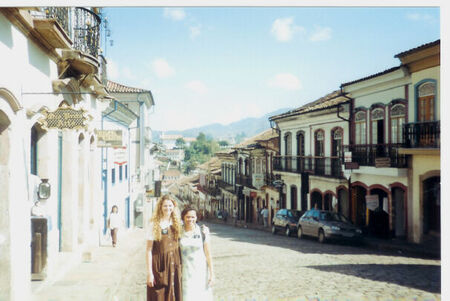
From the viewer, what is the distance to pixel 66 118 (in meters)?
6.35

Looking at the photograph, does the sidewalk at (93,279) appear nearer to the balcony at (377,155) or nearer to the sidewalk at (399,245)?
the sidewalk at (399,245)

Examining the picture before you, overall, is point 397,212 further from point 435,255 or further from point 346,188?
point 435,255

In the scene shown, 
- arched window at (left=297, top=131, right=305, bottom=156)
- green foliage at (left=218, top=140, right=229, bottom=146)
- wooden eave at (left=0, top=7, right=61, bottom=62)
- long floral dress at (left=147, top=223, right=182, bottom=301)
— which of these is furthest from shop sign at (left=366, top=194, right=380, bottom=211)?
wooden eave at (left=0, top=7, right=61, bottom=62)

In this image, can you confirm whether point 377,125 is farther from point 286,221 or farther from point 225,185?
point 225,185

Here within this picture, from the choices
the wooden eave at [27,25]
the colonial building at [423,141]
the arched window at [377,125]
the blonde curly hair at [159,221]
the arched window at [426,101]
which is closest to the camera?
the blonde curly hair at [159,221]

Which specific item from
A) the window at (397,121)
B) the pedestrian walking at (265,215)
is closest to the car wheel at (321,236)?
the pedestrian walking at (265,215)

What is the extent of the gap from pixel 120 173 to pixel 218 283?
7.65 metres

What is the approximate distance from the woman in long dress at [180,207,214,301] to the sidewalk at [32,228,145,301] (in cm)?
215

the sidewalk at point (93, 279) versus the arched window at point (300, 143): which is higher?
the arched window at point (300, 143)

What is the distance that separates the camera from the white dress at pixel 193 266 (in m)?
5.01

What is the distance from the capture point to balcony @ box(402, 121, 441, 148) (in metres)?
7.70

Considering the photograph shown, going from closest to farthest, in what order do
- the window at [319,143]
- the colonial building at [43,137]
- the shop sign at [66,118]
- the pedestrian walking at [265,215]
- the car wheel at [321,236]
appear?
the colonial building at [43,137]
the shop sign at [66,118]
the pedestrian walking at [265,215]
the window at [319,143]
the car wheel at [321,236]

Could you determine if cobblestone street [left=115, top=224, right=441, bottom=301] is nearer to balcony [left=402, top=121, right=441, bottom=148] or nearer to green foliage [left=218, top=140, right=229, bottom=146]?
green foliage [left=218, top=140, right=229, bottom=146]

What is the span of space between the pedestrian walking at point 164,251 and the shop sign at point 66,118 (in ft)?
6.66
